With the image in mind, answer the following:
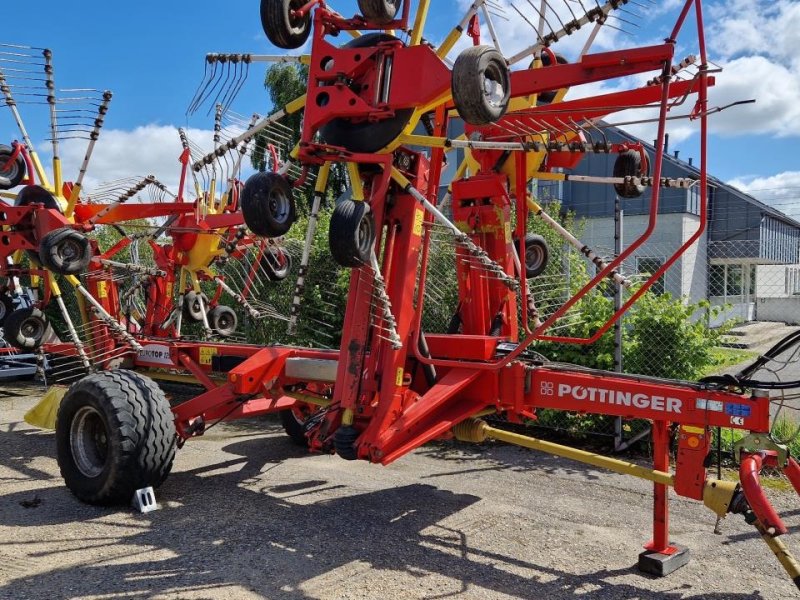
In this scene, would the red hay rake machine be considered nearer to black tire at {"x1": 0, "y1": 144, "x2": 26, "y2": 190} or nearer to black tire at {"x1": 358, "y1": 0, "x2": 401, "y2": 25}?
black tire at {"x1": 358, "y1": 0, "x2": 401, "y2": 25}

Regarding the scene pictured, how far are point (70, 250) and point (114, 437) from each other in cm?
222

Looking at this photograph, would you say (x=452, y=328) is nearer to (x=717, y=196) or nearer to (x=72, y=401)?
(x=72, y=401)

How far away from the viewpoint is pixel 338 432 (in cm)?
464

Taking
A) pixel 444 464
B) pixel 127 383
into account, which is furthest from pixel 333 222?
pixel 444 464

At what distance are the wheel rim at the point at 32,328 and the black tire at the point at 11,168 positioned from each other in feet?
4.76

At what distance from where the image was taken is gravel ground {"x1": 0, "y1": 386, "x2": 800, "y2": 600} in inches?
157

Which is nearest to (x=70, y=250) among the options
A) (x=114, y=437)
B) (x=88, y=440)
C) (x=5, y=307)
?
(x=88, y=440)

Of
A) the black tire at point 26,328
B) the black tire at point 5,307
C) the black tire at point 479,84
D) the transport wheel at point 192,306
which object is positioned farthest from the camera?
the transport wheel at point 192,306

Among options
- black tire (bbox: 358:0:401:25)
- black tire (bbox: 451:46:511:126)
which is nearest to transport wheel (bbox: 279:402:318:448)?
black tire (bbox: 358:0:401:25)

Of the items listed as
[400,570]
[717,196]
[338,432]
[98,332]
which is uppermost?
[717,196]

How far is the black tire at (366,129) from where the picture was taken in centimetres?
427

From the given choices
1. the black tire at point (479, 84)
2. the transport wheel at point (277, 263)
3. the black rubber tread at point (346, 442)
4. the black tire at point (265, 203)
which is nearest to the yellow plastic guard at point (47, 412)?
the transport wheel at point (277, 263)

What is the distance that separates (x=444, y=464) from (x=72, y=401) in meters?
3.31

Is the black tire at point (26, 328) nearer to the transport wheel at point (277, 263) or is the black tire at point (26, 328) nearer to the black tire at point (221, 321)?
the black tire at point (221, 321)
